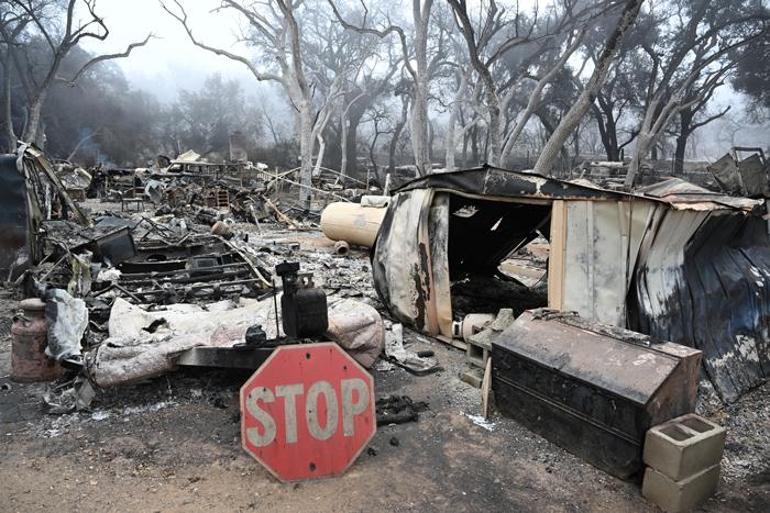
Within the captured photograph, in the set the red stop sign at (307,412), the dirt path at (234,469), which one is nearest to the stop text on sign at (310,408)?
the red stop sign at (307,412)

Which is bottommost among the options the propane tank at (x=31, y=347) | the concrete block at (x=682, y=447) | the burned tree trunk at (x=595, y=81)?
the concrete block at (x=682, y=447)

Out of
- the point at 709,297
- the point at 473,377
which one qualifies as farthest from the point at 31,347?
the point at 709,297

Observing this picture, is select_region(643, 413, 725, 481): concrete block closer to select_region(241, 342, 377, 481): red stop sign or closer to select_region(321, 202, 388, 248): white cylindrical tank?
select_region(241, 342, 377, 481): red stop sign

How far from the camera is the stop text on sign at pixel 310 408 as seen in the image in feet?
10.3

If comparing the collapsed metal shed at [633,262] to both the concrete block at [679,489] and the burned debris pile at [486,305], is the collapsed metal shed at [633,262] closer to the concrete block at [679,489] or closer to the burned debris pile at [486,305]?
the burned debris pile at [486,305]

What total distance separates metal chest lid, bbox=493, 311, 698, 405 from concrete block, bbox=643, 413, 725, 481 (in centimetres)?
24

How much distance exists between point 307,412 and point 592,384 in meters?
1.89

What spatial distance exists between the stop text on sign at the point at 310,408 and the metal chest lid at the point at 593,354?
1.45 m

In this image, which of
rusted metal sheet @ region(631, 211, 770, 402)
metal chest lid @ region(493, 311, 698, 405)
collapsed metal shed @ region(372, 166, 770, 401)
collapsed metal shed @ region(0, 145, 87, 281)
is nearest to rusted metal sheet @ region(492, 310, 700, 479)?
metal chest lid @ region(493, 311, 698, 405)

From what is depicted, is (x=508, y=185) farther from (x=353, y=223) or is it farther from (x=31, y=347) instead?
(x=353, y=223)

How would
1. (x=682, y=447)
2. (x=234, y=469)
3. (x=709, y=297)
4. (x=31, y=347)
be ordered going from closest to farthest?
1. (x=682, y=447)
2. (x=234, y=469)
3. (x=31, y=347)
4. (x=709, y=297)

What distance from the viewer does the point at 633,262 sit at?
5.02 metres

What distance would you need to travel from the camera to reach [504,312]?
17.3ft

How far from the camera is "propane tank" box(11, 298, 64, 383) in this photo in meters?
4.52
